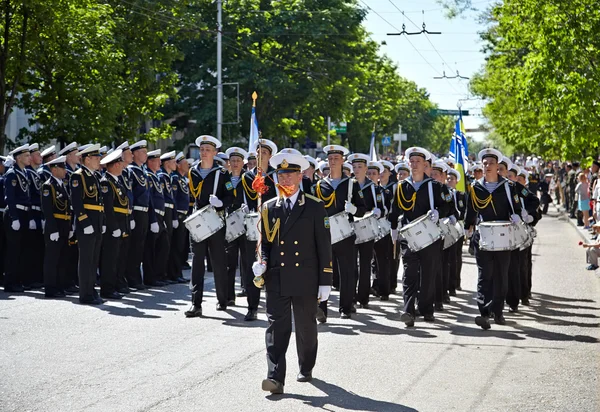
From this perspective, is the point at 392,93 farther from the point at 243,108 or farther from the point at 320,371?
the point at 320,371

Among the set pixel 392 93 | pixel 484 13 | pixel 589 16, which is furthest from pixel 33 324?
pixel 392 93

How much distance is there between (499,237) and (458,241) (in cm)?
348

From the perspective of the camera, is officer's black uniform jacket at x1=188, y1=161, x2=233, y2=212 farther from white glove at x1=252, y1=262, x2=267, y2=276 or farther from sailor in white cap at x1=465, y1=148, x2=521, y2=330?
white glove at x1=252, y1=262, x2=267, y2=276

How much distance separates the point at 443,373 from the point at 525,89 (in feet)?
52.2

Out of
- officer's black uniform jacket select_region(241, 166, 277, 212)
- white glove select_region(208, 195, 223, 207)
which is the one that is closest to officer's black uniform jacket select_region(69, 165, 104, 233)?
white glove select_region(208, 195, 223, 207)

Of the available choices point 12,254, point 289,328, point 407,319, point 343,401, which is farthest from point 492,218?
point 12,254

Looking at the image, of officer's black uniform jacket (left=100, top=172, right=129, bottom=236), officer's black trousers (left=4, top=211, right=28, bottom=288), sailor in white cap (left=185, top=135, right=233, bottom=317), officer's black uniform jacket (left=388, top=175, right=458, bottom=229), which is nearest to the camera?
officer's black uniform jacket (left=388, top=175, right=458, bottom=229)

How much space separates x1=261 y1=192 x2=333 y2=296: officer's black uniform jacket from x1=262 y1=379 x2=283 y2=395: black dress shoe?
790 millimetres

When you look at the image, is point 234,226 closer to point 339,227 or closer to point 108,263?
point 339,227

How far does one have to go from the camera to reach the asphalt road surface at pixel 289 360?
7980mm

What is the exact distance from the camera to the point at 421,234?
12023mm

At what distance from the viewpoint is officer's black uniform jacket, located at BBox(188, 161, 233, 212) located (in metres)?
12.9

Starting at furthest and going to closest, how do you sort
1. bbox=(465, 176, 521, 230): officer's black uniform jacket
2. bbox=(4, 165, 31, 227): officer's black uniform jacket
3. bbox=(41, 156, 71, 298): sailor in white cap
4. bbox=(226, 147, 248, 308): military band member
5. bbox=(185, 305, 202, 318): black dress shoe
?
bbox=(4, 165, 31, 227): officer's black uniform jacket
bbox=(41, 156, 71, 298): sailor in white cap
bbox=(226, 147, 248, 308): military band member
bbox=(185, 305, 202, 318): black dress shoe
bbox=(465, 176, 521, 230): officer's black uniform jacket

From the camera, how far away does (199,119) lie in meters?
46.9
